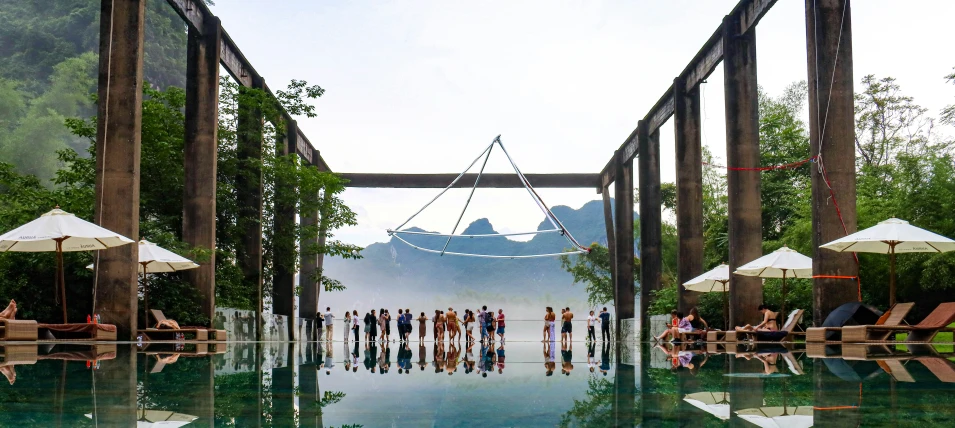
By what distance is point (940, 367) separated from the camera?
8203mm

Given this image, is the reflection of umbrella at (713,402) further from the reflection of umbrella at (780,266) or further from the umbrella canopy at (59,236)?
the reflection of umbrella at (780,266)

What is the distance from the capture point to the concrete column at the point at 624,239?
32.8 meters

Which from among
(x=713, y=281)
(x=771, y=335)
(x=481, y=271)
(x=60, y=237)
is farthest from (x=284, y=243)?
(x=481, y=271)

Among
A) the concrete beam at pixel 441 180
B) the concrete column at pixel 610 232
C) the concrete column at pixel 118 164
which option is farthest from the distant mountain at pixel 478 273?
the concrete column at pixel 118 164

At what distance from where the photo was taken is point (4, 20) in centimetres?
7762

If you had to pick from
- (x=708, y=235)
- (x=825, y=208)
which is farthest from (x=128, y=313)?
(x=708, y=235)

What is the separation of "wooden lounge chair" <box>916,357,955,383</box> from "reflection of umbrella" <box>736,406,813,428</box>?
7.75ft

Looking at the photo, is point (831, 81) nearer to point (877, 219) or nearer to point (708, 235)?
point (877, 219)

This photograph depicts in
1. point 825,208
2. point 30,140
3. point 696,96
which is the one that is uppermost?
point 30,140

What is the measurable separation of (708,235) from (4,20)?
6353 centimetres

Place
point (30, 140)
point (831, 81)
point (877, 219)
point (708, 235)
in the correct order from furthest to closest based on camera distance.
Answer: point (30, 140), point (708, 235), point (877, 219), point (831, 81)

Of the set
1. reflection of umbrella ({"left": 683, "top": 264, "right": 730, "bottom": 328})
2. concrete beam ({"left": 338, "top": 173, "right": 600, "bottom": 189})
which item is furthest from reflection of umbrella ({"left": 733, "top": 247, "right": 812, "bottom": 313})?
concrete beam ({"left": 338, "top": 173, "right": 600, "bottom": 189})

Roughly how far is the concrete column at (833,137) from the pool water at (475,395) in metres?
6.51

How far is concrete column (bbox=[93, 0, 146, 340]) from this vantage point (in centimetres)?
1570
